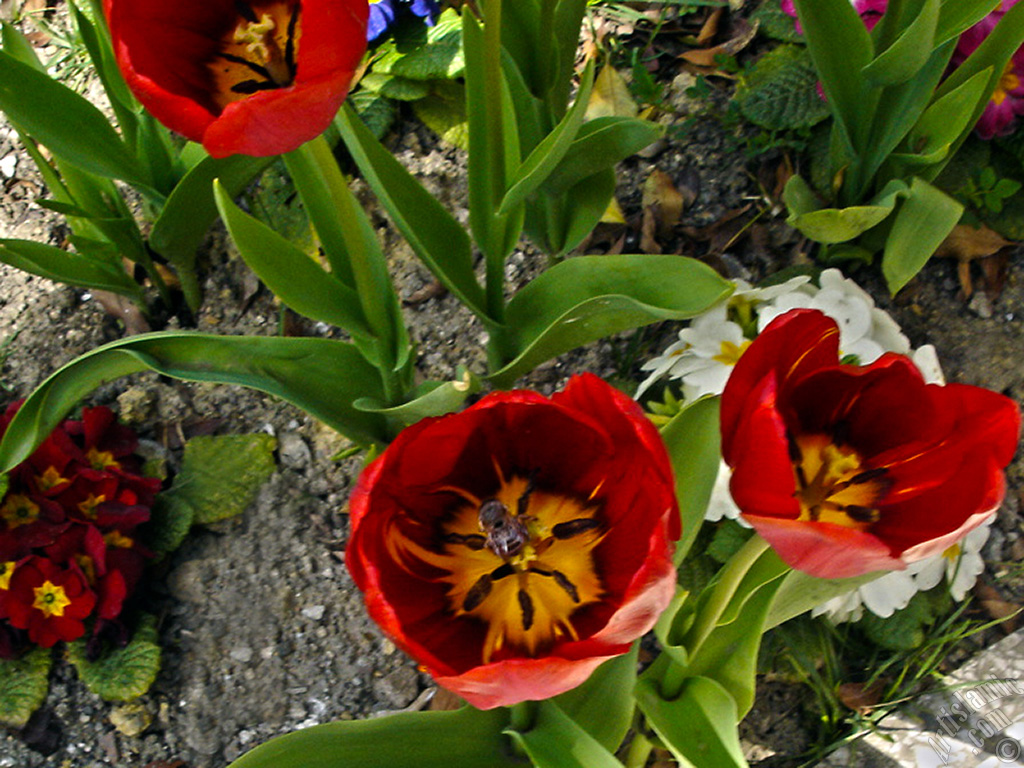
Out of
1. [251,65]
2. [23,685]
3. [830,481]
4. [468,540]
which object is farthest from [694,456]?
[23,685]

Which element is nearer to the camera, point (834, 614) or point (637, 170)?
point (834, 614)

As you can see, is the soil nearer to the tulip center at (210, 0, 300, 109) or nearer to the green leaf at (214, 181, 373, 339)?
the green leaf at (214, 181, 373, 339)

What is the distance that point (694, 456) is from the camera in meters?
1.01

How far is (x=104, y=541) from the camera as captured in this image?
4.56ft

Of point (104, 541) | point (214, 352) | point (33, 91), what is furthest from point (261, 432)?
point (33, 91)

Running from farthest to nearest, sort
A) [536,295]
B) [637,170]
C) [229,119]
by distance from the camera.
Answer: [637,170]
[536,295]
[229,119]

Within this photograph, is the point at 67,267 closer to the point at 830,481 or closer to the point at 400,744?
the point at 400,744

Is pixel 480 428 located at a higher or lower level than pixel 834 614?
higher

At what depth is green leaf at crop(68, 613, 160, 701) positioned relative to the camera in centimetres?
138

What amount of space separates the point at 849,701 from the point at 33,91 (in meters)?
1.40

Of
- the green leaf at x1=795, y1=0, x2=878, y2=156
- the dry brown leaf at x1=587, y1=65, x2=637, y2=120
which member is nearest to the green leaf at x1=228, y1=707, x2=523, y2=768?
the green leaf at x1=795, y1=0, x2=878, y2=156

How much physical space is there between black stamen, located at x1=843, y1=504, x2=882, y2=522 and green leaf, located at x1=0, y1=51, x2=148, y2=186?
1075 millimetres

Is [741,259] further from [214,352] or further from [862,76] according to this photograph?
[214,352]

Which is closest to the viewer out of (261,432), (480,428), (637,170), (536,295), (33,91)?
(480,428)
